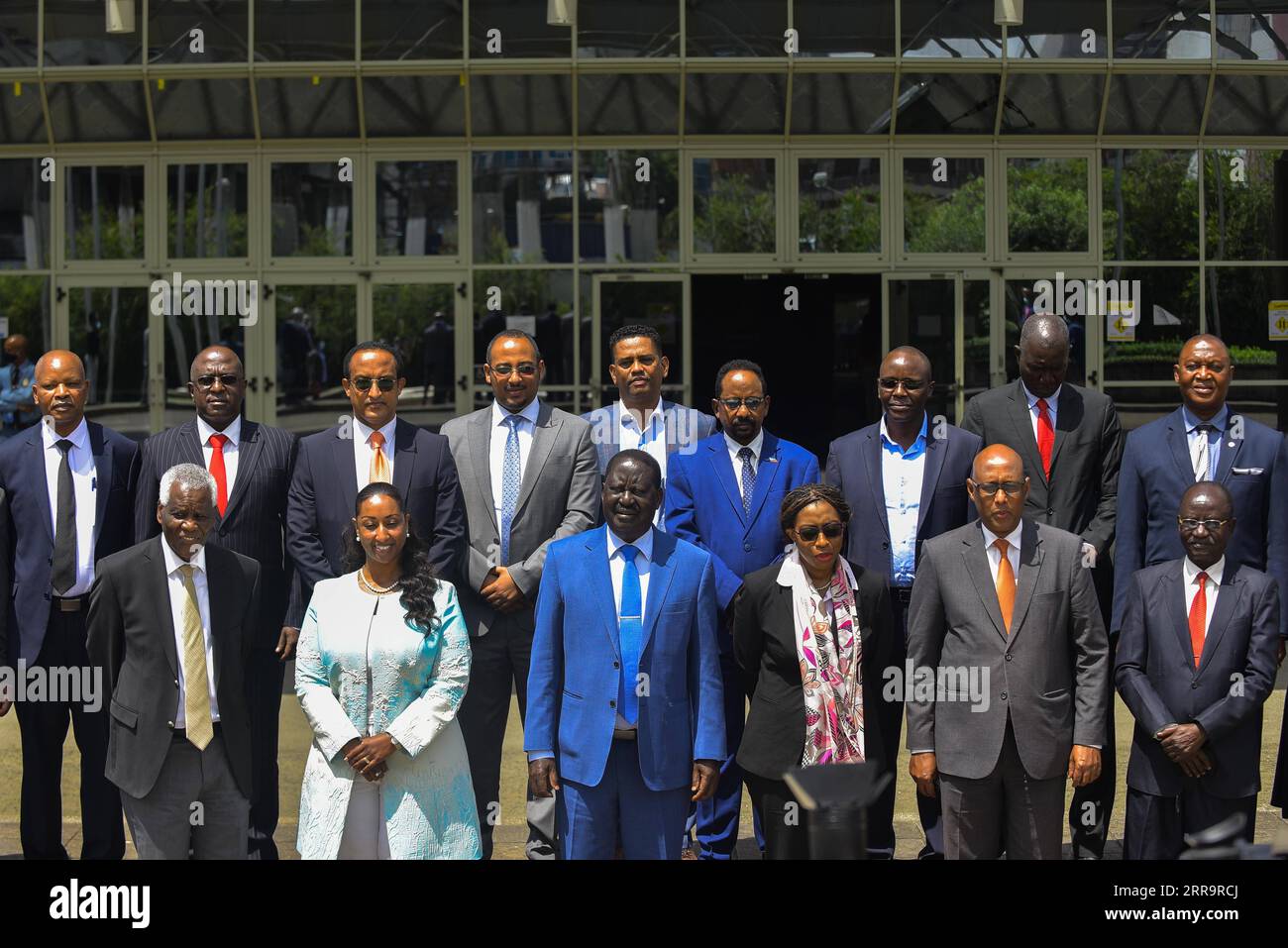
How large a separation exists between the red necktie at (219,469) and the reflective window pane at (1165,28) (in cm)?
1186

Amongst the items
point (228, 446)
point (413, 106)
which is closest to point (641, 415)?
point (228, 446)

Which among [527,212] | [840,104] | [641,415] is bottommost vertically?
[641,415]

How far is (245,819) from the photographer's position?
5.98 meters

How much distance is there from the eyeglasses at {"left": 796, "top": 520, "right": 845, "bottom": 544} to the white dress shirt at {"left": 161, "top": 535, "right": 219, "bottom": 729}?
237cm

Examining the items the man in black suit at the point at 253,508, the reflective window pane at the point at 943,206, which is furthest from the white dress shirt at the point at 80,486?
the reflective window pane at the point at 943,206

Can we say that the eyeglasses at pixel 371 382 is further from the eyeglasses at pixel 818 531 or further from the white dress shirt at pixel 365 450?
the eyeglasses at pixel 818 531

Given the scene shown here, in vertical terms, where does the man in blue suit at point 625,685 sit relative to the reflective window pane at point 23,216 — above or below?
below

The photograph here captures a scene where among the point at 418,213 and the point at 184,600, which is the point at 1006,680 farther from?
the point at 418,213

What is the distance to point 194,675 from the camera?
5.88 meters

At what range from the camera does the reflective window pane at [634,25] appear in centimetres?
1560

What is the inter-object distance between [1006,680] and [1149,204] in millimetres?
11400
